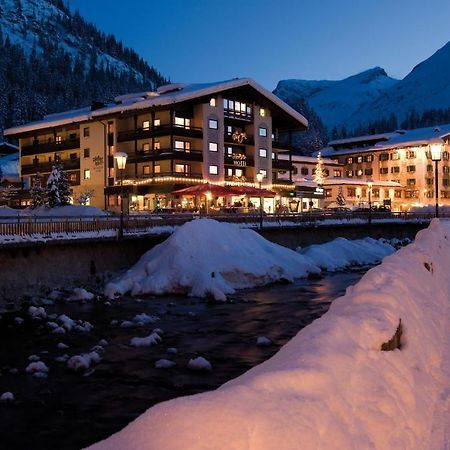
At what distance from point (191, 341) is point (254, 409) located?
13.5 meters

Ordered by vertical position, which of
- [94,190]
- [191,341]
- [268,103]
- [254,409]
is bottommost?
[191,341]

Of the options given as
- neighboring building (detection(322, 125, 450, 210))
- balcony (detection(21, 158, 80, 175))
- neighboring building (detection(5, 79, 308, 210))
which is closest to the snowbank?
neighboring building (detection(5, 79, 308, 210))

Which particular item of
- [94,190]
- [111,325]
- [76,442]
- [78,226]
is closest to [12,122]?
[94,190]

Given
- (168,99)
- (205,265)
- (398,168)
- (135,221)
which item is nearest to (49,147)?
(168,99)

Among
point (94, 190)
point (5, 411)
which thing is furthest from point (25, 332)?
point (94, 190)

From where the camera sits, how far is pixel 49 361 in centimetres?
1497

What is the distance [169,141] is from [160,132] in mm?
1550

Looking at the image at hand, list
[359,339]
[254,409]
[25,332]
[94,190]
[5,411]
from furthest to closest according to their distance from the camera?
[94,190], [25,332], [5,411], [359,339], [254,409]

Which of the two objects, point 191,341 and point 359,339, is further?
point 191,341

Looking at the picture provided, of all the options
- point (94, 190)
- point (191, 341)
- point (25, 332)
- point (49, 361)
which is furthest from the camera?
point (94, 190)

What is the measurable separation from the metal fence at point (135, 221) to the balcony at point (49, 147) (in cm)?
3496

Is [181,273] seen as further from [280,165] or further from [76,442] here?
[280,165]

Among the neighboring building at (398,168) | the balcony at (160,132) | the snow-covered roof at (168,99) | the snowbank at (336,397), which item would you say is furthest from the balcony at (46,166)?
the snowbank at (336,397)

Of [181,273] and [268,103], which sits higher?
[268,103]
